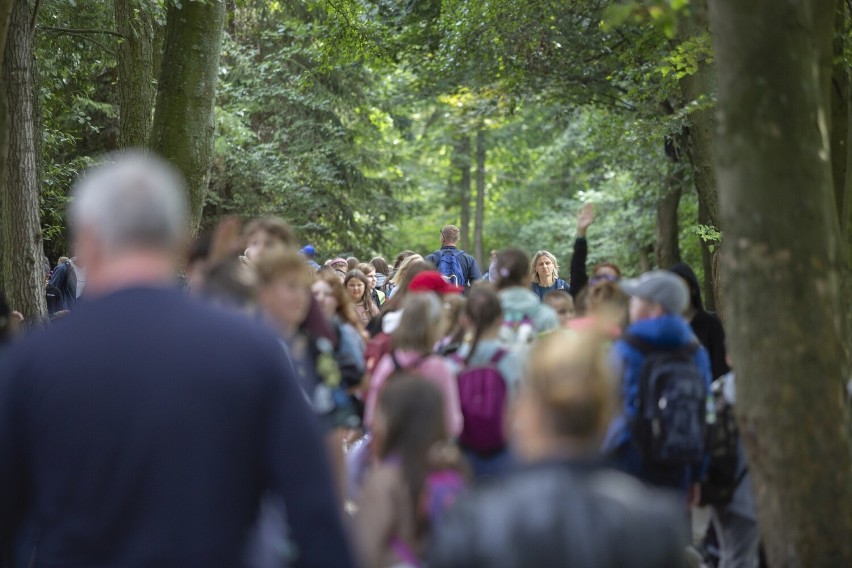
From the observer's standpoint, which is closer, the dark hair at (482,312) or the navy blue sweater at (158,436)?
the navy blue sweater at (158,436)

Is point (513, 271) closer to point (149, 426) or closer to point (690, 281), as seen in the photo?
point (690, 281)

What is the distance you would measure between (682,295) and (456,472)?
8.36 feet

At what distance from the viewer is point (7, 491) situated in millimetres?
3188

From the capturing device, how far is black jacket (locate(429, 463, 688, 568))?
115 inches

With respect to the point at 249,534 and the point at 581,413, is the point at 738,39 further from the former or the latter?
the point at 249,534

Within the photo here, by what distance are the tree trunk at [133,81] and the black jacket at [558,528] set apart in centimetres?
1497

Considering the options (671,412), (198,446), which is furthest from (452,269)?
(198,446)

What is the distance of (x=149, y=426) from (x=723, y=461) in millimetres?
4524

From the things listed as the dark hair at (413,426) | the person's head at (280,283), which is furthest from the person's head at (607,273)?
the dark hair at (413,426)

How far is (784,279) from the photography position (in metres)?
5.52

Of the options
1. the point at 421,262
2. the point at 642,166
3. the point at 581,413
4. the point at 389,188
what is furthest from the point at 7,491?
the point at 389,188

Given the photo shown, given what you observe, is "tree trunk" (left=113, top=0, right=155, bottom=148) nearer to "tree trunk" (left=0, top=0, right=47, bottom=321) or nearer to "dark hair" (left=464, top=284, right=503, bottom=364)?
"tree trunk" (left=0, top=0, right=47, bottom=321)

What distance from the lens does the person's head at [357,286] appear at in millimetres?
12812

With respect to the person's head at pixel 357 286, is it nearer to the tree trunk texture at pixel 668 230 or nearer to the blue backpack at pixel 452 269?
the blue backpack at pixel 452 269
